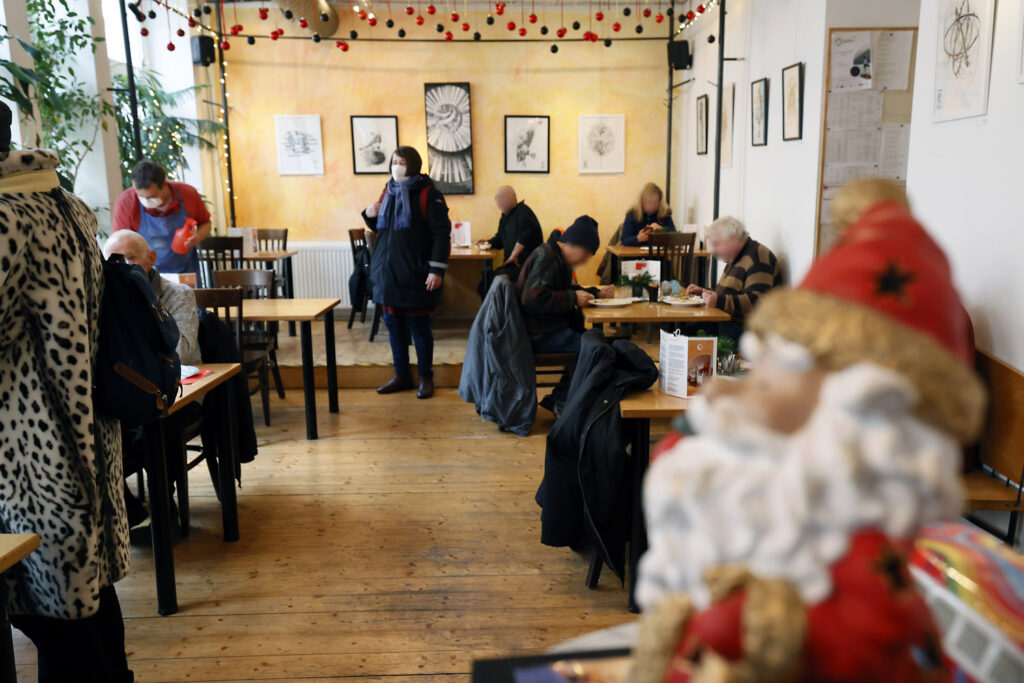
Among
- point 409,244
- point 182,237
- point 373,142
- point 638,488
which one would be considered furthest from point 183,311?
point 373,142

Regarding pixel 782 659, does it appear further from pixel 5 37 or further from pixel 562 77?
pixel 562 77

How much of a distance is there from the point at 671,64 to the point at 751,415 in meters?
7.22

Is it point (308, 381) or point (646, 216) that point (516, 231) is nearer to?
point (646, 216)

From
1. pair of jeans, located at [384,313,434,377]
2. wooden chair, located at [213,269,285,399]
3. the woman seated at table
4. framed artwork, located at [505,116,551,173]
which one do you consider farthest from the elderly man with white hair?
framed artwork, located at [505,116,551,173]

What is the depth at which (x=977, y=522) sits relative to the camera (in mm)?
2334

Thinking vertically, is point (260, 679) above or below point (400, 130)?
below

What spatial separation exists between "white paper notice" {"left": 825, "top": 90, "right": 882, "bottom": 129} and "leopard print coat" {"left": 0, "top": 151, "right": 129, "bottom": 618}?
3.64m

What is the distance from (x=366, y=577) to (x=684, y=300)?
2.27m

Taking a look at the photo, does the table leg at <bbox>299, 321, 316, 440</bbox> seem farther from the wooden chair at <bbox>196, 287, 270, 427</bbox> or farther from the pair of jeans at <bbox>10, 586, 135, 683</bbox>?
the pair of jeans at <bbox>10, 586, 135, 683</bbox>

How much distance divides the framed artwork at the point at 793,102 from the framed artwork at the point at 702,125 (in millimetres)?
2026

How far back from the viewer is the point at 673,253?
235 inches

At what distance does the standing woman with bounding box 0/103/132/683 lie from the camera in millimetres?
1691

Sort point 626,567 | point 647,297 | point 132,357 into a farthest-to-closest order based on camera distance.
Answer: point 647,297 < point 626,567 < point 132,357

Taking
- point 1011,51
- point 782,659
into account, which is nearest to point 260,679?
point 782,659
